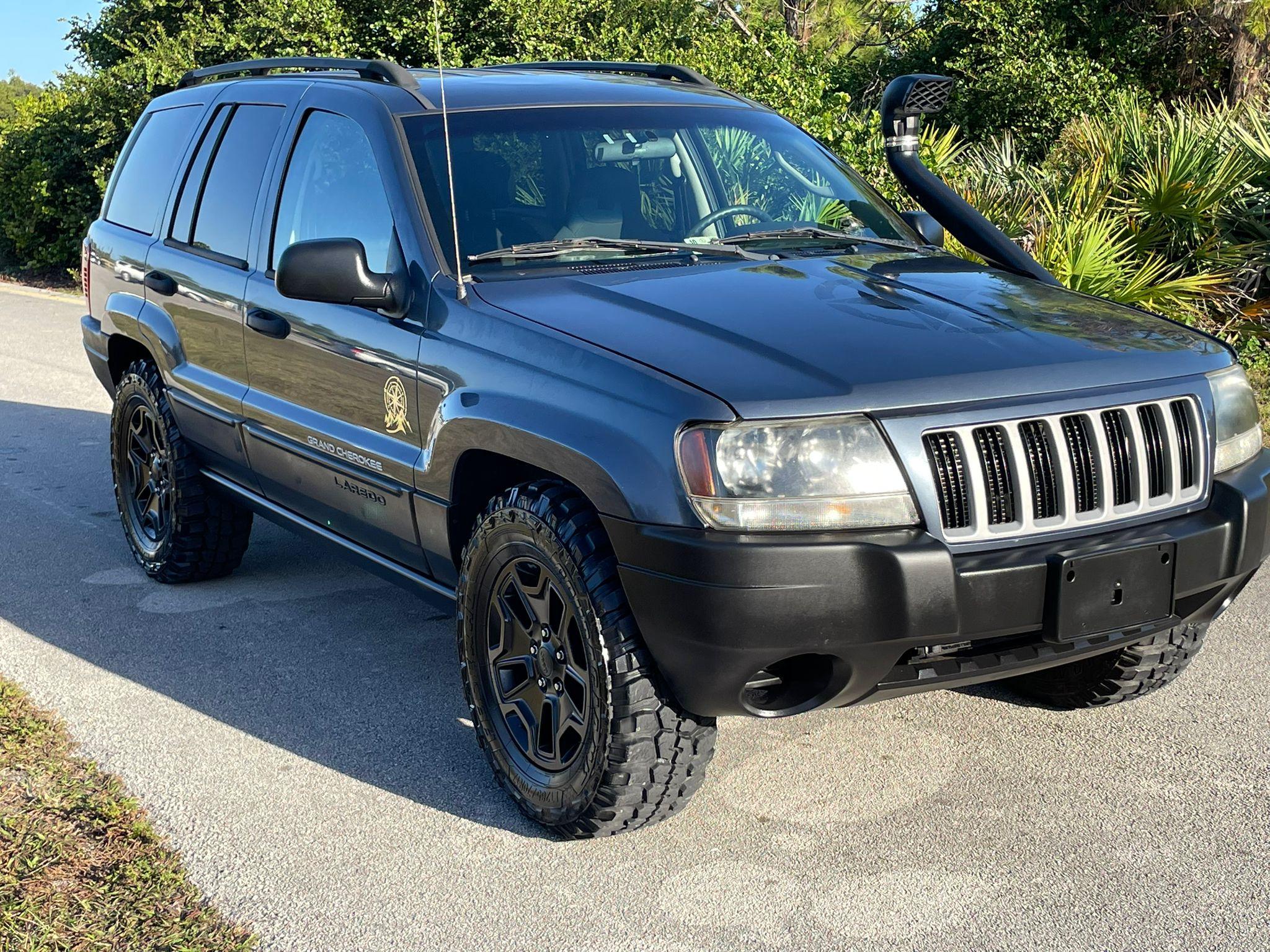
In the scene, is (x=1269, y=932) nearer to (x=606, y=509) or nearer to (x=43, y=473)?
(x=606, y=509)

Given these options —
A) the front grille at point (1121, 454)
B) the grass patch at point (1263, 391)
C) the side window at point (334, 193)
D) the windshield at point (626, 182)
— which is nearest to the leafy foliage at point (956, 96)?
the grass patch at point (1263, 391)

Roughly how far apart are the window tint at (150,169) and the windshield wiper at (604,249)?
2.10 m

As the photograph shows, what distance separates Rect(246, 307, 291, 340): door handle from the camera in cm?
447

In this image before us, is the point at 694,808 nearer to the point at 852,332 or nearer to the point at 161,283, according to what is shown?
the point at 852,332

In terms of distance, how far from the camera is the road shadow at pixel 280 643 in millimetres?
4059

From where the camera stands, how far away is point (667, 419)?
308cm

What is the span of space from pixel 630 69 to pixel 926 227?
1.41 meters

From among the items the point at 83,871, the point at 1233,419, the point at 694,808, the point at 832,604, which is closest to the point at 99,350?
the point at 83,871

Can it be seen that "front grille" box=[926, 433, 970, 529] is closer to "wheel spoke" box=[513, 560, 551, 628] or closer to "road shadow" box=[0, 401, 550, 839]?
"wheel spoke" box=[513, 560, 551, 628]

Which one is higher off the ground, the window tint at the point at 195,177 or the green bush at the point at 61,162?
the window tint at the point at 195,177

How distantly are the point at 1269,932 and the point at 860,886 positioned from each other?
2.87 ft

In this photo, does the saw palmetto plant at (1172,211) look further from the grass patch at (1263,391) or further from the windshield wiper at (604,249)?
the windshield wiper at (604,249)

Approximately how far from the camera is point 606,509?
3.20 meters

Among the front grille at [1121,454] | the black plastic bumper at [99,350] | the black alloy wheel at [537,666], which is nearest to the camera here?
the front grille at [1121,454]
